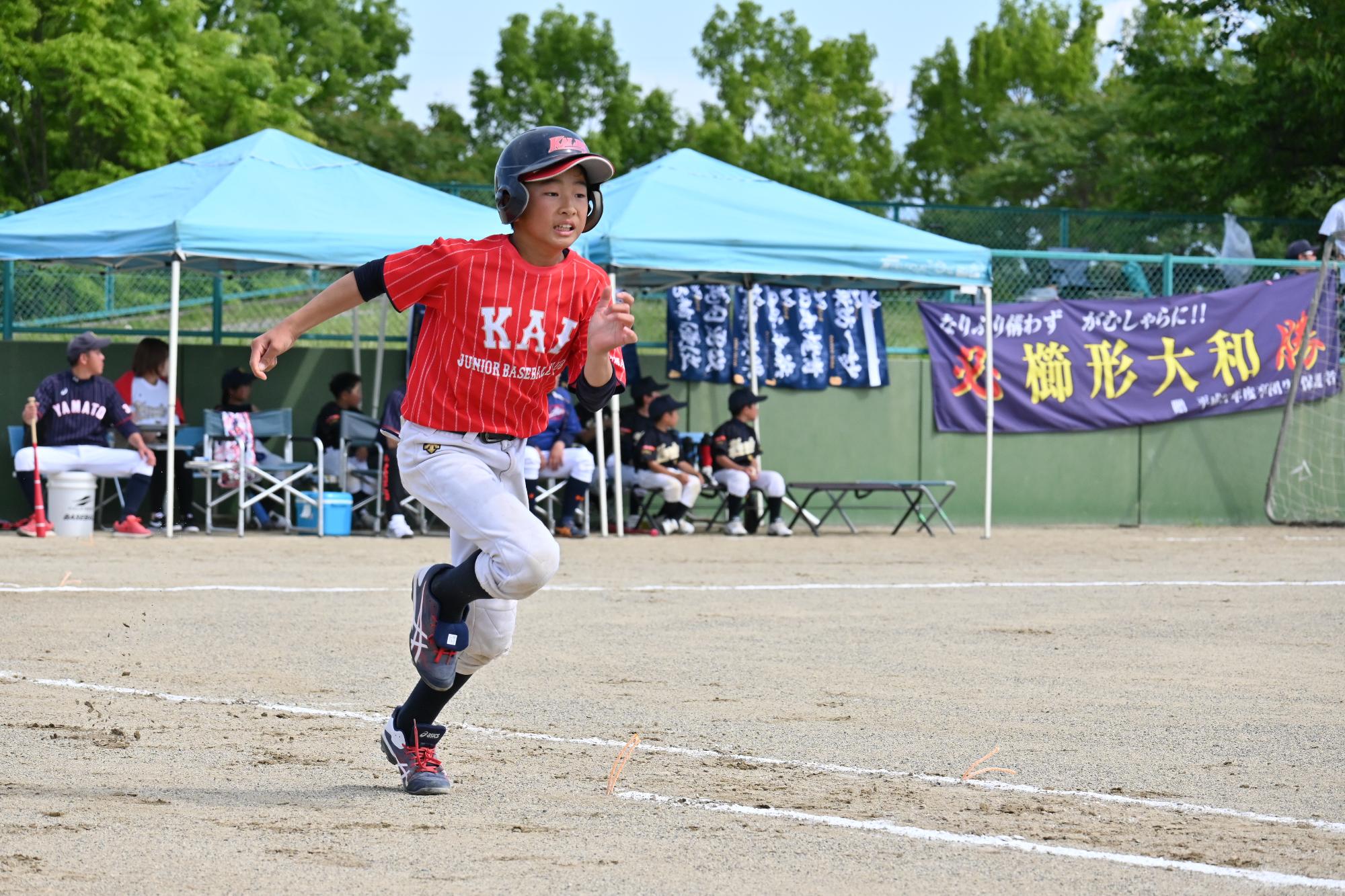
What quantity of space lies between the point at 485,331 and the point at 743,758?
5.51 feet

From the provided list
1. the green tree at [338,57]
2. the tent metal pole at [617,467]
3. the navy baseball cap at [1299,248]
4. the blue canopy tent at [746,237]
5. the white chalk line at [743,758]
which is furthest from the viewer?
the green tree at [338,57]

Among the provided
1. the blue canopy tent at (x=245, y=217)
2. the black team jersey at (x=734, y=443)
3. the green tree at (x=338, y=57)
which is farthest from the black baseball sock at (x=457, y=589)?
the green tree at (x=338, y=57)

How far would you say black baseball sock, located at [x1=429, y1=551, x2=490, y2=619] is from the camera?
4.80 meters

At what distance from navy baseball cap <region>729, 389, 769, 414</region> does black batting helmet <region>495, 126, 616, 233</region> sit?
11204mm

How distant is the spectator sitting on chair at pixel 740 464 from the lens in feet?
52.9

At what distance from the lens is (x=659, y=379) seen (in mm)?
17328

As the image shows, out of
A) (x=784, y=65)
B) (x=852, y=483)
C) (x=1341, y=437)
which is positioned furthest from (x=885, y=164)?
(x=852, y=483)

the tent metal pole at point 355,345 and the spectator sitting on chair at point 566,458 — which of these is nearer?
the spectator sitting on chair at point 566,458

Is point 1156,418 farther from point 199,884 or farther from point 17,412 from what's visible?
point 199,884

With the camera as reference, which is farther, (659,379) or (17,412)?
(659,379)

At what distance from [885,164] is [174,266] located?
36.4 m

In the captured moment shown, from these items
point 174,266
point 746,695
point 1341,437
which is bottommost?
point 746,695

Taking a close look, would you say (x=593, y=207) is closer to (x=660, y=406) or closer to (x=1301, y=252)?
(x=660, y=406)

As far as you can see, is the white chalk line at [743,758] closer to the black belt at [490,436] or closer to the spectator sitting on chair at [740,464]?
the black belt at [490,436]
